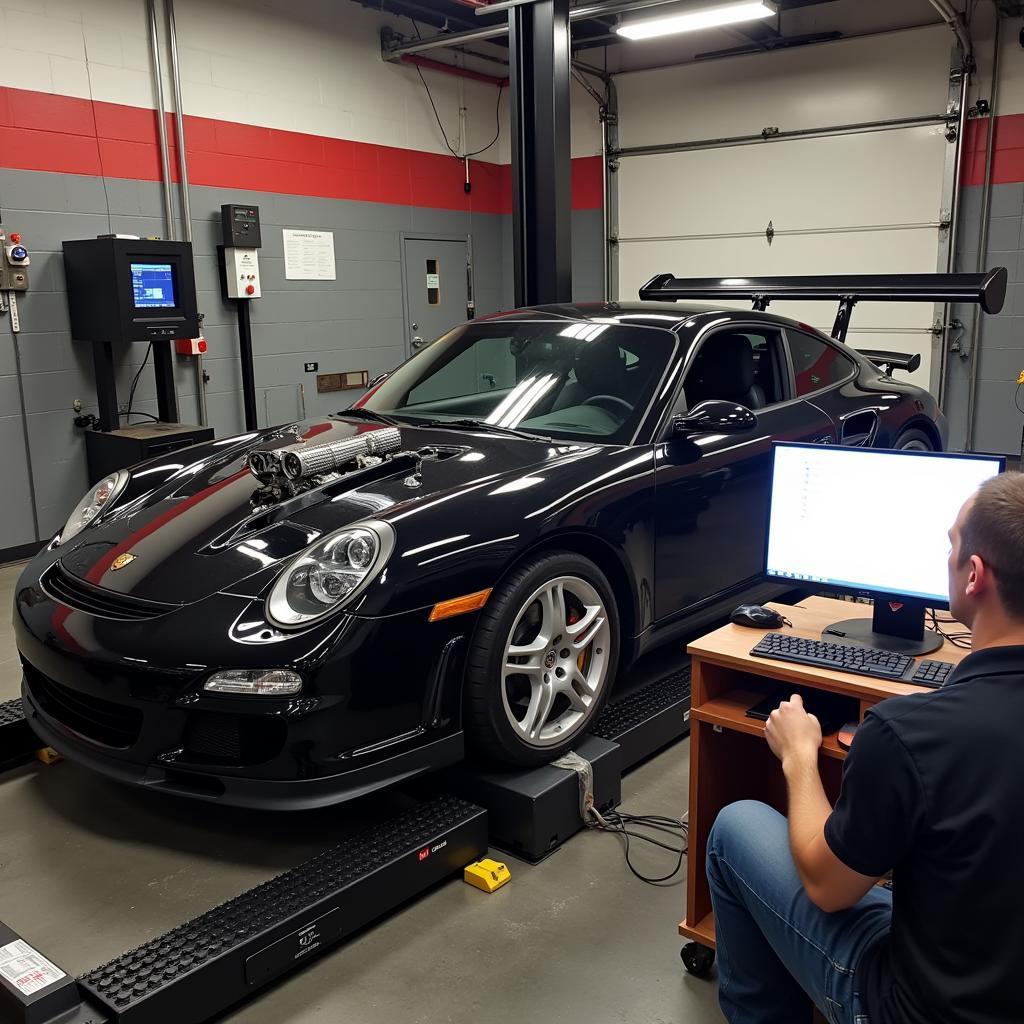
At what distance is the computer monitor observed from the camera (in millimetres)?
2080

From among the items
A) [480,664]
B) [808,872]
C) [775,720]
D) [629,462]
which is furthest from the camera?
[629,462]

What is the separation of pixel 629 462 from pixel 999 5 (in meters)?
6.42

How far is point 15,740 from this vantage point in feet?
10.3

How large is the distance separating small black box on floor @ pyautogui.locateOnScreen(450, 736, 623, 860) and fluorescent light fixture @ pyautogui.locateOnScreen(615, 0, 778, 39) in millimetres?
6047

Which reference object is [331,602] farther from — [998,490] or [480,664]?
[998,490]

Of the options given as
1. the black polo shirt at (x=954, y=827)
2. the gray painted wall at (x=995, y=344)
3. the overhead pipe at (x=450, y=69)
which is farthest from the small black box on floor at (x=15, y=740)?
the gray painted wall at (x=995, y=344)

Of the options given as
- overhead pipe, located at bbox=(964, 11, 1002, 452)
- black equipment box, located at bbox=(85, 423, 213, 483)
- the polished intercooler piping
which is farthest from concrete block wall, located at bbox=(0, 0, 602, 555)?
the polished intercooler piping

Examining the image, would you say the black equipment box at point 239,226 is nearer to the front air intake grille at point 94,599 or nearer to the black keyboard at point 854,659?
the front air intake grille at point 94,599

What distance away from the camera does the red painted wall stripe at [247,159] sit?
19.6 feet

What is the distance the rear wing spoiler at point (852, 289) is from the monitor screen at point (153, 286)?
10.2ft

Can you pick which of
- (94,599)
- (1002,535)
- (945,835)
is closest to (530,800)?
(94,599)

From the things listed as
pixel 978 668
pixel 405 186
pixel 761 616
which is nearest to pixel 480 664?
pixel 761 616

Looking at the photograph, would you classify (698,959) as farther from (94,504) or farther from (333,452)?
(94,504)

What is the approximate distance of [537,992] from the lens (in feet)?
7.00
